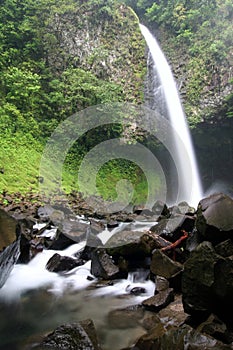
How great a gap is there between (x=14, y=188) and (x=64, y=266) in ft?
25.4

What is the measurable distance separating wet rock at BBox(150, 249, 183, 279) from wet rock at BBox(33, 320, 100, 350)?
6.29 ft

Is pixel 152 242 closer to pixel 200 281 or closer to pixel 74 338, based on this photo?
pixel 200 281

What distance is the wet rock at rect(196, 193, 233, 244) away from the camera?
3928 millimetres

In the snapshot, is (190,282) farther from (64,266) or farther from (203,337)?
(64,266)

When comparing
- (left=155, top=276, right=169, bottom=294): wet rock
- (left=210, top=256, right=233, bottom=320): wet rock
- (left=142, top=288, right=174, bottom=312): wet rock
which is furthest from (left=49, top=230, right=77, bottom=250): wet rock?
(left=210, top=256, right=233, bottom=320): wet rock

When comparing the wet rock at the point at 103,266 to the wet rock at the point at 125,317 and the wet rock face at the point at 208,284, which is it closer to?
the wet rock at the point at 125,317

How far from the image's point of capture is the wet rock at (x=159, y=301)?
4.20 m

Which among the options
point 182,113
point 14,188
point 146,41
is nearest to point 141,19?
point 146,41

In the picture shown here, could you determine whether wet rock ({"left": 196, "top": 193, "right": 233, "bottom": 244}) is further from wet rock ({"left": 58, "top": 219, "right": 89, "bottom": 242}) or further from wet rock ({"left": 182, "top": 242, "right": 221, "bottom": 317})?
wet rock ({"left": 58, "top": 219, "right": 89, "bottom": 242})

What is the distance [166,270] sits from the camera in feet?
15.7

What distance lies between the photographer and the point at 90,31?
22.3 metres

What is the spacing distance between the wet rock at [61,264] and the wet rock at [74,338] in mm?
2909

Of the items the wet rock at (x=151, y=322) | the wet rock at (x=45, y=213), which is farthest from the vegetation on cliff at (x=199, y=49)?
the wet rock at (x=151, y=322)

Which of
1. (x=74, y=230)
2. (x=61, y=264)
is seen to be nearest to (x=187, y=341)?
(x=61, y=264)
